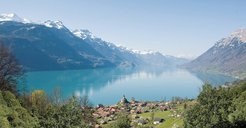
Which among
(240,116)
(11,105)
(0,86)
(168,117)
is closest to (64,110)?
(11,105)

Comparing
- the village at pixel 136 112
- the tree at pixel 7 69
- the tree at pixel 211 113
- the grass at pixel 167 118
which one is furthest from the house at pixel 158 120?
the tree at pixel 7 69

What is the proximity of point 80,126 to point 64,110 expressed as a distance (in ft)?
11.7

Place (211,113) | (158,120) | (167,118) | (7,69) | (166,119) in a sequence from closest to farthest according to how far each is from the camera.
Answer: (7,69) → (211,113) → (158,120) → (166,119) → (167,118)

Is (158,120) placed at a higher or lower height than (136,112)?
higher

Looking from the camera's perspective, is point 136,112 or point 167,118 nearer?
point 167,118

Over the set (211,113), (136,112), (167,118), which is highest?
(211,113)

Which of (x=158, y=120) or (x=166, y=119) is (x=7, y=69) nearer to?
(x=158, y=120)

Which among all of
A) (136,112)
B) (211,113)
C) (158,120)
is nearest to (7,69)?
(211,113)

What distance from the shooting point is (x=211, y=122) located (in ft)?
171

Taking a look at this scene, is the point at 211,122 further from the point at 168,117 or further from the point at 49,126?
the point at 168,117

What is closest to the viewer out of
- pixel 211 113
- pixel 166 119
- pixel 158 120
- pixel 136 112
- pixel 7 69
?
pixel 7 69

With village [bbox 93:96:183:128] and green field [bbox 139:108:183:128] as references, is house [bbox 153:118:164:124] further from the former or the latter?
green field [bbox 139:108:183:128]

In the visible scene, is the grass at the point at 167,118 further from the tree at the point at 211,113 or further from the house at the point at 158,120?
the tree at the point at 211,113

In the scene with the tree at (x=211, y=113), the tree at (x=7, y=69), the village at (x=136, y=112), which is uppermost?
the tree at (x=7, y=69)
